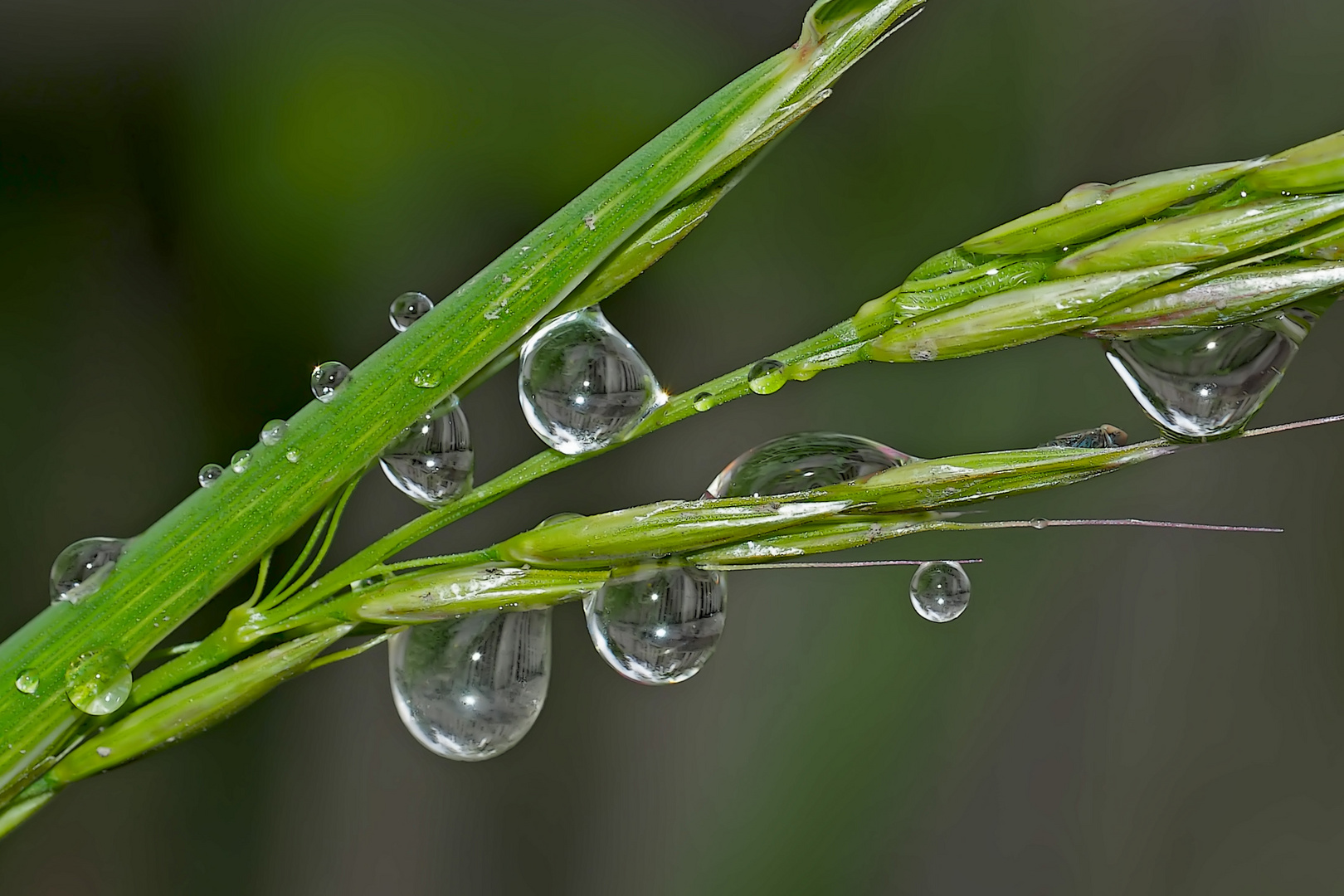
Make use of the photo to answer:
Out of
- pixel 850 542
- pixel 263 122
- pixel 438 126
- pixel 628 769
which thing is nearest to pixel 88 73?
pixel 263 122

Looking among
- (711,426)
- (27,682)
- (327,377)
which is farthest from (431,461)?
(711,426)

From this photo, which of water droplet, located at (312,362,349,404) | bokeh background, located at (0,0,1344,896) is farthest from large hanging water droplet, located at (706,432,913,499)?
bokeh background, located at (0,0,1344,896)

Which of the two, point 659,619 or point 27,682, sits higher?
point 659,619

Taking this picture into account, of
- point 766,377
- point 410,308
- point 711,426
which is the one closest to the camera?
point 766,377

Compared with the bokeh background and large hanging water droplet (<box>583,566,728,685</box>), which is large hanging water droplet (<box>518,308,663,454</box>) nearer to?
large hanging water droplet (<box>583,566,728,685</box>)

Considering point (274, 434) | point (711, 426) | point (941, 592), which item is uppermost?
point (711, 426)

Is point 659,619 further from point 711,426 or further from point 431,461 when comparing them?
point 711,426
